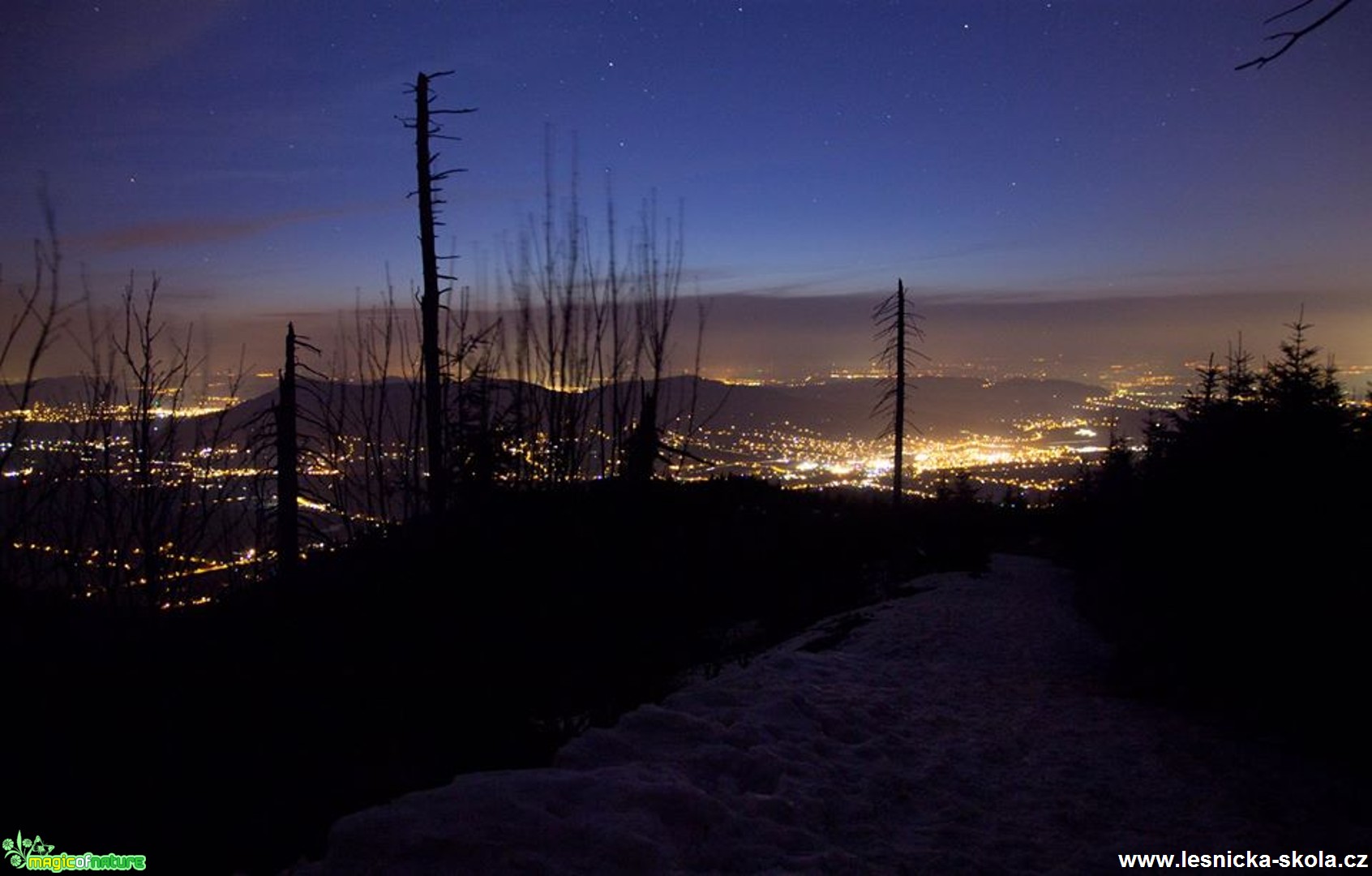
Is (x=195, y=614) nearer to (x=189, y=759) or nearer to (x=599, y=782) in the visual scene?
(x=189, y=759)

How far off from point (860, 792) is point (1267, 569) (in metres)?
3.98

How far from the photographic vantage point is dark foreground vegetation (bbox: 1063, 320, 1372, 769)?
18.3 ft

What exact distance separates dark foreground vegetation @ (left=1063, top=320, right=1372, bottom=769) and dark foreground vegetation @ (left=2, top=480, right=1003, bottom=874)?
412 centimetres

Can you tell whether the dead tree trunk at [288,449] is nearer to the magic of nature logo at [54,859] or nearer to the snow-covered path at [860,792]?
the snow-covered path at [860,792]

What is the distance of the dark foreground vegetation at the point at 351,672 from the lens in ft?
13.5

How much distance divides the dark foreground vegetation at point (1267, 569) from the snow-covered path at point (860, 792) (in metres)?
0.49

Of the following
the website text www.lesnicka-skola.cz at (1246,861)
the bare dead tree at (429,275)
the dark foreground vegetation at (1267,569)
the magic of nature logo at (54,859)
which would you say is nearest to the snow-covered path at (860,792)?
the website text www.lesnicka-skola.cz at (1246,861)

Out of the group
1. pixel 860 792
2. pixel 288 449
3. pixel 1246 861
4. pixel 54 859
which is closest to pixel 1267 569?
pixel 1246 861

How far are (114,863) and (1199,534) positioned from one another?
7.81 meters

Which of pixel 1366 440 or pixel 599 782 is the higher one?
pixel 1366 440

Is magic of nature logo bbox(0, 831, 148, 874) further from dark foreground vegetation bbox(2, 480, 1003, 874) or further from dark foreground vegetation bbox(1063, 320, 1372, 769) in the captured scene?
dark foreground vegetation bbox(1063, 320, 1372, 769)

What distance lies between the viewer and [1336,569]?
5863 mm

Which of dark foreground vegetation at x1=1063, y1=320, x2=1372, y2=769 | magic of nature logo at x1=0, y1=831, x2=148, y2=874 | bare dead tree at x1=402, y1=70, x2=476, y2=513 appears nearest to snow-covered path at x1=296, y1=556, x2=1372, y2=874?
dark foreground vegetation at x1=1063, y1=320, x2=1372, y2=769

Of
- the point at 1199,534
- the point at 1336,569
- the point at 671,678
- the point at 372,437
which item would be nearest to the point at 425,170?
the point at 372,437
